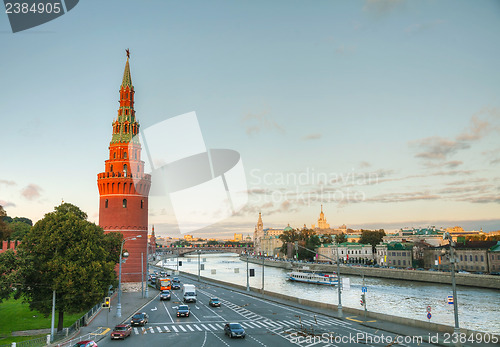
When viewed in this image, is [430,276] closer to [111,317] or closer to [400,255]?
[400,255]

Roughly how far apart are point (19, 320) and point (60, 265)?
52.6 feet

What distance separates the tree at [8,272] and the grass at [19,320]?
6752 millimetres

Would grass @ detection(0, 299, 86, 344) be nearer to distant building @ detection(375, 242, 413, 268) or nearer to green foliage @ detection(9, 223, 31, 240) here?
green foliage @ detection(9, 223, 31, 240)

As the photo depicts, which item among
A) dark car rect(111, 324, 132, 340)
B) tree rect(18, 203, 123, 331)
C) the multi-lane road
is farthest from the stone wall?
dark car rect(111, 324, 132, 340)

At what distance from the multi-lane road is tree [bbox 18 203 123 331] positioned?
7.66 meters

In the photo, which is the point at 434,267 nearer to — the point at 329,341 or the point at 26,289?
the point at 329,341

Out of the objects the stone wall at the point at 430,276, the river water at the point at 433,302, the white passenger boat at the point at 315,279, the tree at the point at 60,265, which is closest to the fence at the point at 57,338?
the tree at the point at 60,265

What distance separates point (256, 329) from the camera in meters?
40.6

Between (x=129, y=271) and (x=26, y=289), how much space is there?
1528 inches

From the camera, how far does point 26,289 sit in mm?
41531

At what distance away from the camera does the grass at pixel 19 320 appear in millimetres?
44362

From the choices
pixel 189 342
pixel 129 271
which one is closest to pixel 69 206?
pixel 129 271

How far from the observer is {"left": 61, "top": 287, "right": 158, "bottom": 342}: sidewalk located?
1567 inches

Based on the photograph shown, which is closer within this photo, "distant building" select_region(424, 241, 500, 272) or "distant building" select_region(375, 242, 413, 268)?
"distant building" select_region(424, 241, 500, 272)
